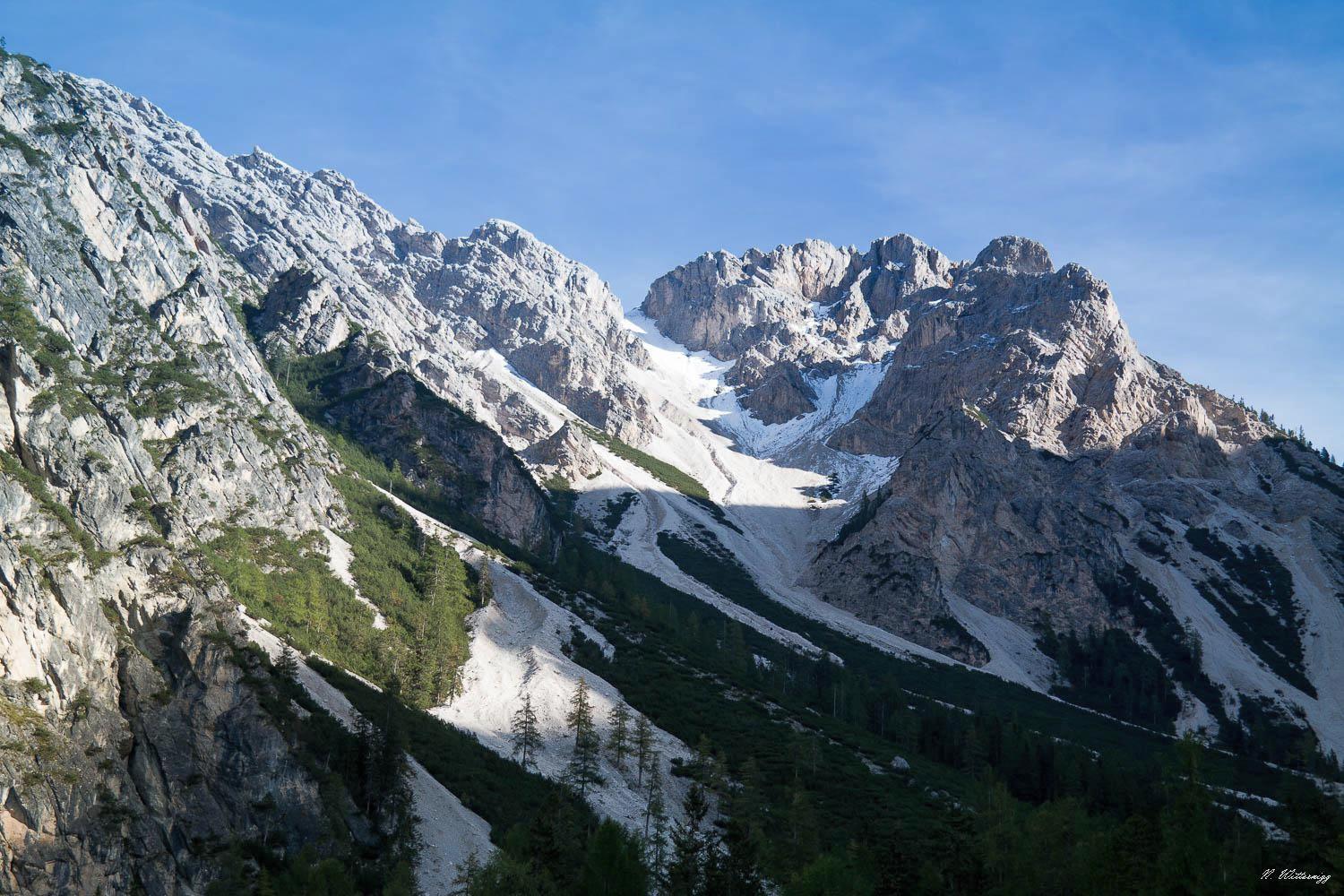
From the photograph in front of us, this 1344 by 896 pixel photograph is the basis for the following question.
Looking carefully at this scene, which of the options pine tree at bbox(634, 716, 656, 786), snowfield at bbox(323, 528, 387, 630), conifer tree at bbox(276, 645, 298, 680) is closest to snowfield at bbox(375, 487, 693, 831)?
pine tree at bbox(634, 716, 656, 786)

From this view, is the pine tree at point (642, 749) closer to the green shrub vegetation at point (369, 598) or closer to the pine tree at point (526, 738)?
the pine tree at point (526, 738)

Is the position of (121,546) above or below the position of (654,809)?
above

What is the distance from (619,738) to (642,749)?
2763 millimetres

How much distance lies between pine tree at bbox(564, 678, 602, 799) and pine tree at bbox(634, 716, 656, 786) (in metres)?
4.15

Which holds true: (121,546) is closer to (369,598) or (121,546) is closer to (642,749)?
(369,598)

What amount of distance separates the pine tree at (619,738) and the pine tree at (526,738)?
7711 mm

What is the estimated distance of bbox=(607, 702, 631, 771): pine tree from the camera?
98.5 metres

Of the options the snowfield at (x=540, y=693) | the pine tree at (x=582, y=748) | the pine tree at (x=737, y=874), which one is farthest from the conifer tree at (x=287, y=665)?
the pine tree at (x=737, y=874)

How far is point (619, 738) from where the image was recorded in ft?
323

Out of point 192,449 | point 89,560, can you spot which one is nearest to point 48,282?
point 192,449

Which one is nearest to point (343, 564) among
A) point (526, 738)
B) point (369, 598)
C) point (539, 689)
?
point (369, 598)

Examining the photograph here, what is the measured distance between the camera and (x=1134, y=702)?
189500 millimetres

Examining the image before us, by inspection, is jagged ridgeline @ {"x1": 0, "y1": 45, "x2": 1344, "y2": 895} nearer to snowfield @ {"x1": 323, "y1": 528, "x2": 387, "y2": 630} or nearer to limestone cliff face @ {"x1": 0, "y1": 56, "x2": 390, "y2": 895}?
limestone cliff face @ {"x1": 0, "y1": 56, "x2": 390, "y2": 895}

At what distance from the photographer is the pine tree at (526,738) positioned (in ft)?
321
